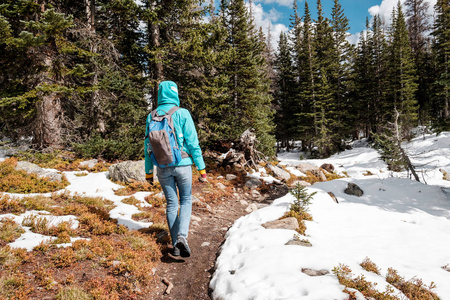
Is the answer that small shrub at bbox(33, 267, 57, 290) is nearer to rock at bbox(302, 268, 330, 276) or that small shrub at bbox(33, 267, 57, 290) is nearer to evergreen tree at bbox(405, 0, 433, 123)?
rock at bbox(302, 268, 330, 276)

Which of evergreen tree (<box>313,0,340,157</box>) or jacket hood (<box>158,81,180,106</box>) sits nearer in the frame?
jacket hood (<box>158,81,180,106</box>)

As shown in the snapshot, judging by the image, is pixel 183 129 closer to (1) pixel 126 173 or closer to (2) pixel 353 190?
(1) pixel 126 173

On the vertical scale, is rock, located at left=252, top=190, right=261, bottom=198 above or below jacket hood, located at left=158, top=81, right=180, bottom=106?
below

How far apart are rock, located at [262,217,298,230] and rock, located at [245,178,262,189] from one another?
514 centimetres

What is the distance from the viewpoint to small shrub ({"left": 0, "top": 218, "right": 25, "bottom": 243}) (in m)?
3.53

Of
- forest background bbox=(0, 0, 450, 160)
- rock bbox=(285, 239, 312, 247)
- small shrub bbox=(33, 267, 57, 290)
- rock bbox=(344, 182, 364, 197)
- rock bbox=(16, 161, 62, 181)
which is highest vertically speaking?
forest background bbox=(0, 0, 450, 160)

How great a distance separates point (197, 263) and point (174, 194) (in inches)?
59.9

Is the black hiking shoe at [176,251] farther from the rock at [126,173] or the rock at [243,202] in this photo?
the rock at [126,173]

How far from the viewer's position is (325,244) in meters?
4.32

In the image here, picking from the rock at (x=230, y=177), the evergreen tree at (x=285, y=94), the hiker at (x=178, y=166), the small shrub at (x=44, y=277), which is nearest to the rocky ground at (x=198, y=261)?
the hiker at (x=178, y=166)

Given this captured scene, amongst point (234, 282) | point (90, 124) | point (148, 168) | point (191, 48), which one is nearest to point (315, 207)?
point (234, 282)

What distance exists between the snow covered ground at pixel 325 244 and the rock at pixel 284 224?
0.75 feet

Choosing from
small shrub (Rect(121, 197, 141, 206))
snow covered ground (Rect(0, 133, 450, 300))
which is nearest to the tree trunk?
snow covered ground (Rect(0, 133, 450, 300))

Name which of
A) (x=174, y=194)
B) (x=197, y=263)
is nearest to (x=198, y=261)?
(x=197, y=263)
